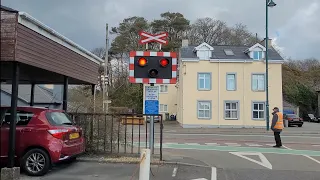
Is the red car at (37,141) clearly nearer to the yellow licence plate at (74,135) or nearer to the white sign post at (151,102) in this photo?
the yellow licence plate at (74,135)

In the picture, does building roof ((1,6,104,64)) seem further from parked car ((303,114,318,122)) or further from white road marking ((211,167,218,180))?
parked car ((303,114,318,122))

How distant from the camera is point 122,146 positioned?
12.3m

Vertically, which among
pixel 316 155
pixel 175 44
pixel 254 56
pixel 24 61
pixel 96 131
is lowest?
pixel 316 155

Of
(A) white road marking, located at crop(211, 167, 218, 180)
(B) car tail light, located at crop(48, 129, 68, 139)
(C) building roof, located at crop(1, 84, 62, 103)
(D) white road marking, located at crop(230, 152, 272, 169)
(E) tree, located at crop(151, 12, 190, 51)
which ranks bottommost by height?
(D) white road marking, located at crop(230, 152, 272, 169)

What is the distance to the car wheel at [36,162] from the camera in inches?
348

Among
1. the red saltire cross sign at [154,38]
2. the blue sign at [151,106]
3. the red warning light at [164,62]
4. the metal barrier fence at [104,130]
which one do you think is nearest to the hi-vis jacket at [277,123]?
the metal barrier fence at [104,130]

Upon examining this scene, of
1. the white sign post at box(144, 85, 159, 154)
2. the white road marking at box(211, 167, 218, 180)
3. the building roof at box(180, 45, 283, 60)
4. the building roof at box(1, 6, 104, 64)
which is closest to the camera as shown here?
the building roof at box(1, 6, 104, 64)

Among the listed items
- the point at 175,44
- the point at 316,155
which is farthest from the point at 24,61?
the point at 175,44

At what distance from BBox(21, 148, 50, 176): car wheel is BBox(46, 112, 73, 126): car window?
76cm

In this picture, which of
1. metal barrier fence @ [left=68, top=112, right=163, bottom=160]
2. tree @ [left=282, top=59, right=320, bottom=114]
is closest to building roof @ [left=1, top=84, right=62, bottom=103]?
metal barrier fence @ [left=68, top=112, right=163, bottom=160]

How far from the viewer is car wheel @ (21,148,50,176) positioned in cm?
884

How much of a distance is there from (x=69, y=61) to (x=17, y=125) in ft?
10.3

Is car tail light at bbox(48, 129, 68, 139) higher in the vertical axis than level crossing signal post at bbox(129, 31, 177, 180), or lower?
lower

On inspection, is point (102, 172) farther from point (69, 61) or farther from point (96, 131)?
point (69, 61)
